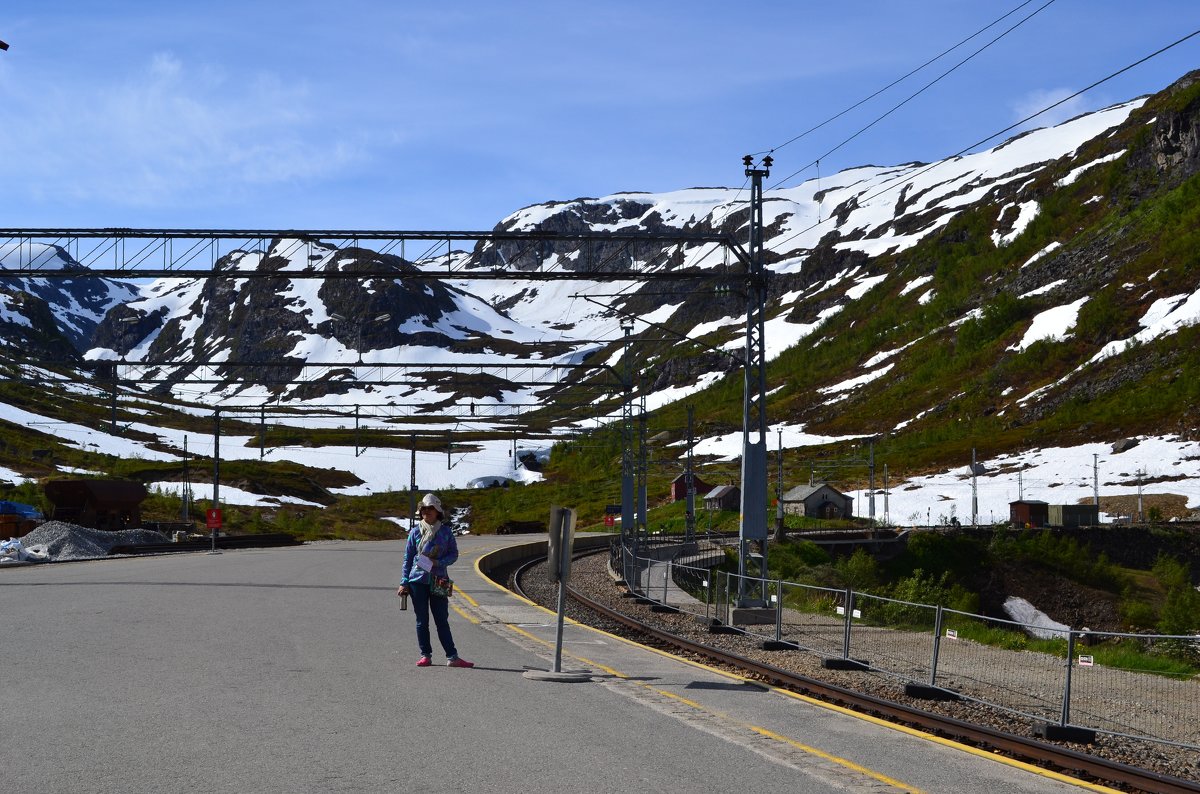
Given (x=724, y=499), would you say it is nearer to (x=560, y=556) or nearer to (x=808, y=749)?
(x=560, y=556)

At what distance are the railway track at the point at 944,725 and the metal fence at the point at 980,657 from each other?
1024 mm

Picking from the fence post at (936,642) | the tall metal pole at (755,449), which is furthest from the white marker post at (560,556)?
the tall metal pole at (755,449)

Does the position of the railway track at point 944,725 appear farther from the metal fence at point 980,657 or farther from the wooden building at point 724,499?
the wooden building at point 724,499

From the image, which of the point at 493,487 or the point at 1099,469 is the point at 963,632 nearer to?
the point at 1099,469

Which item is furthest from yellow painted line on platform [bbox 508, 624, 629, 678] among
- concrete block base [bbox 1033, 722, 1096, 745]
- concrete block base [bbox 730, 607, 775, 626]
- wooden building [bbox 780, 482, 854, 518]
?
wooden building [bbox 780, 482, 854, 518]

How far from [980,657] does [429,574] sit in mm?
7701

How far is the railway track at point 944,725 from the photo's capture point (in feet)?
32.4

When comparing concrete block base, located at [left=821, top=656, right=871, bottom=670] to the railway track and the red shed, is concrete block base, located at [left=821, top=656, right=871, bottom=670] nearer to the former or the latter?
the railway track

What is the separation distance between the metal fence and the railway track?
3.36 ft

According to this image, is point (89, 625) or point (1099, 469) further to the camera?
point (1099, 469)

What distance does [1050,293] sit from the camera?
6934 inches

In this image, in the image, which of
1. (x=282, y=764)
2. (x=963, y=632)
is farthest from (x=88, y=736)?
(x=963, y=632)

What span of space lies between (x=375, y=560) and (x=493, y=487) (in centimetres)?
11204

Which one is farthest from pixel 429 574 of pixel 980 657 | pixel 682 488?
pixel 682 488
